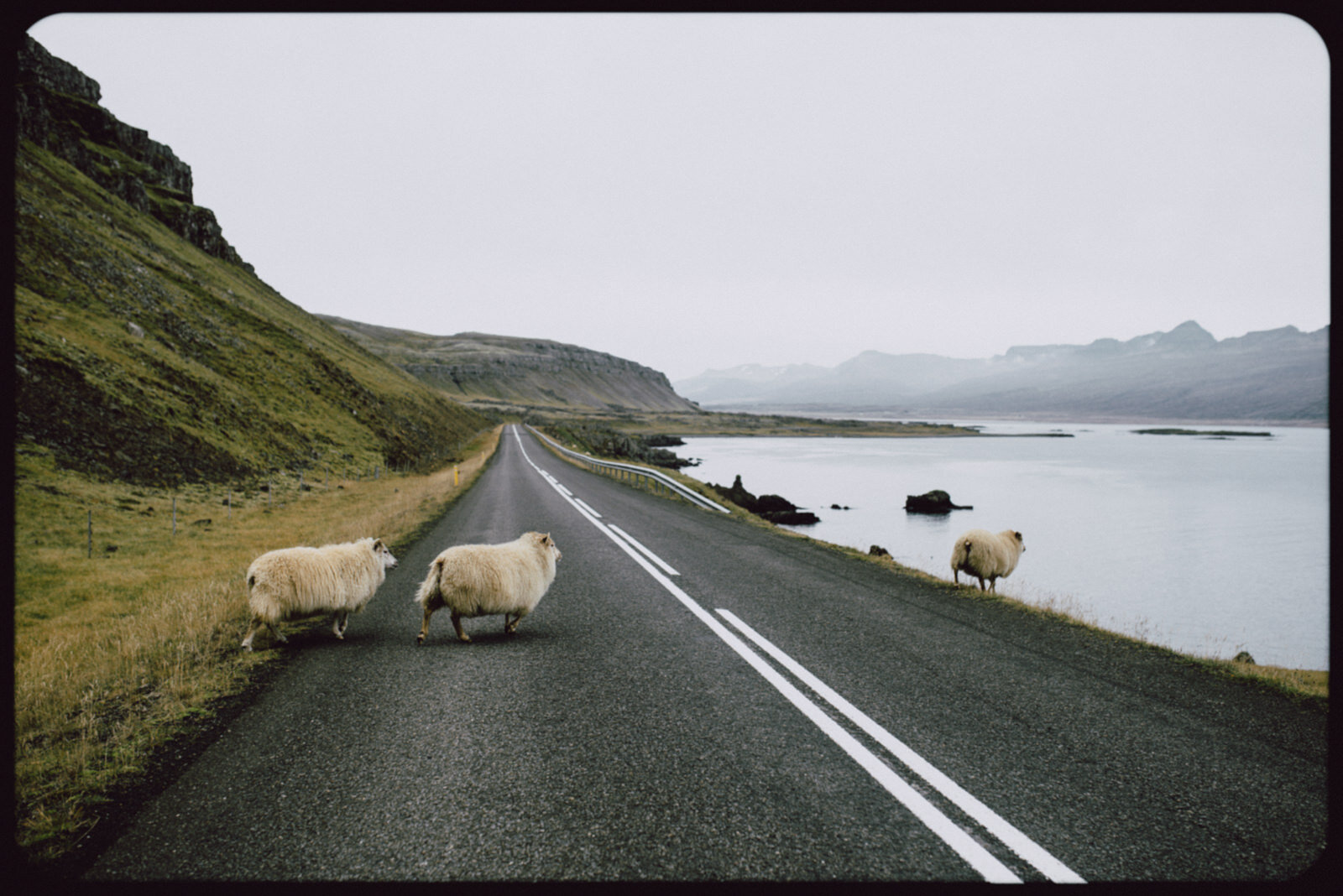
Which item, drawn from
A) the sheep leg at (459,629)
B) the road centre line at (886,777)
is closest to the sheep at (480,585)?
the sheep leg at (459,629)

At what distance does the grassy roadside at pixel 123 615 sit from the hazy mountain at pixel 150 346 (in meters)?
3.08

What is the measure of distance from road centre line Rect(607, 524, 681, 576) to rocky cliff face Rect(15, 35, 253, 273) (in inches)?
2910

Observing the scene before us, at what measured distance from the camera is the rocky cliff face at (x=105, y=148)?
59.4m

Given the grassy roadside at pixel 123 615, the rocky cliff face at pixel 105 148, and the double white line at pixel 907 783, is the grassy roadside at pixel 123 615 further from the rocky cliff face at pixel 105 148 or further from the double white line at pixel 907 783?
the rocky cliff face at pixel 105 148

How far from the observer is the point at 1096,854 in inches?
109

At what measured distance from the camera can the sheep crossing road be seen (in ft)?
9.16

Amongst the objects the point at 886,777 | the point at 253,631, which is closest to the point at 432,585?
the point at 253,631

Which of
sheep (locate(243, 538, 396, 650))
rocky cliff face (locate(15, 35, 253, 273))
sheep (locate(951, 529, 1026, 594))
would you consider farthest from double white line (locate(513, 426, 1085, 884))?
rocky cliff face (locate(15, 35, 253, 273))

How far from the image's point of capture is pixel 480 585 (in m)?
6.40

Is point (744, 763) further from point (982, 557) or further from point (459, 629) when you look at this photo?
point (982, 557)

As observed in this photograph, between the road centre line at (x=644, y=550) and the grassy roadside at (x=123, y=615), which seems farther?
the road centre line at (x=644, y=550)

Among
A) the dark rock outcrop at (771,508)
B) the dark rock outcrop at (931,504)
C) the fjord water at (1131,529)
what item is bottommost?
the fjord water at (1131,529)

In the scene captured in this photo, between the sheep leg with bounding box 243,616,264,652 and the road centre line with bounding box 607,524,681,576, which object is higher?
the sheep leg with bounding box 243,616,264,652

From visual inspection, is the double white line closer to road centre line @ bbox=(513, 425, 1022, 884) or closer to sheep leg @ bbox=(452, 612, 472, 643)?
road centre line @ bbox=(513, 425, 1022, 884)
